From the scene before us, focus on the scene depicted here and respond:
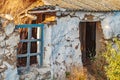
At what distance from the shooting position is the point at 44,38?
7969 mm

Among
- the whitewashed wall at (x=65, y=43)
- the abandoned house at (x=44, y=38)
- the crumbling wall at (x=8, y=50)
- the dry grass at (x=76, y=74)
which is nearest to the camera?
the crumbling wall at (x=8, y=50)

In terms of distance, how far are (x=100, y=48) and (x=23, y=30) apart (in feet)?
8.53

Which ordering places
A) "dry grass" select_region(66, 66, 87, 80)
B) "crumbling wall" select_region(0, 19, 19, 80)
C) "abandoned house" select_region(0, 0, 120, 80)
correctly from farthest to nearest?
"dry grass" select_region(66, 66, 87, 80), "abandoned house" select_region(0, 0, 120, 80), "crumbling wall" select_region(0, 19, 19, 80)

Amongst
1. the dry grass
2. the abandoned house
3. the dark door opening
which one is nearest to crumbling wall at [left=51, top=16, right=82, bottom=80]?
the abandoned house

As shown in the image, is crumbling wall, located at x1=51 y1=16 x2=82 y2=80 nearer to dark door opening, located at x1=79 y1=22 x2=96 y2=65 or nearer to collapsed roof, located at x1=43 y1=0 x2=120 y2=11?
collapsed roof, located at x1=43 y1=0 x2=120 y2=11

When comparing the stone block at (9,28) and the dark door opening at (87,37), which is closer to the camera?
the stone block at (9,28)

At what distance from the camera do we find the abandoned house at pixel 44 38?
7.03 metres

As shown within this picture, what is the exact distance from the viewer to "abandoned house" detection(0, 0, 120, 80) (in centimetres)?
703

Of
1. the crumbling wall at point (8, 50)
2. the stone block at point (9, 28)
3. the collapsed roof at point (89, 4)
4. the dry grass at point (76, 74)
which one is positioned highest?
the collapsed roof at point (89, 4)

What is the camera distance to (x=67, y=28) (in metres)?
8.38

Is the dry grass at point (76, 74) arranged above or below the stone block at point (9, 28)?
below

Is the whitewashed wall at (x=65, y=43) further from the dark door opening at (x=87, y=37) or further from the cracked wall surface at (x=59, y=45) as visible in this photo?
the dark door opening at (x=87, y=37)

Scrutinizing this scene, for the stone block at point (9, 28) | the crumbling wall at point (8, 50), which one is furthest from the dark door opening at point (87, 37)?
the stone block at point (9, 28)

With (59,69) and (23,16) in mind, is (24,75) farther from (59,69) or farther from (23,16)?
(23,16)
